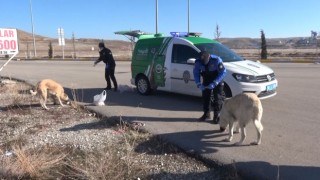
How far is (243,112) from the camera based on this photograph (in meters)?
7.02

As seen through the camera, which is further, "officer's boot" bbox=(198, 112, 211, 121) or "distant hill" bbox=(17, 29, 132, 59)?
"distant hill" bbox=(17, 29, 132, 59)

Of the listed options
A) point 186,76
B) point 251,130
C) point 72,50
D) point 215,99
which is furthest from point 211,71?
point 72,50

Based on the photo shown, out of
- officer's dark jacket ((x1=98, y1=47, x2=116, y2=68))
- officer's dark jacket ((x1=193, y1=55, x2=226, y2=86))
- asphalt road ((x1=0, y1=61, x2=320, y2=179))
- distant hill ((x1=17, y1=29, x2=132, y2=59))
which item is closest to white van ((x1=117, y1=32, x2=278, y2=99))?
asphalt road ((x1=0, y1=61, x2=320, y2=179))

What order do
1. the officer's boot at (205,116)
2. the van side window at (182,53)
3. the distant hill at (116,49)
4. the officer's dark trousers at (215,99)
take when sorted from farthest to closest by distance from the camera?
the distant hill at (116,49)
the van side window at (182,53)
the officer's boot at (205,116)
the officer's dark trousers at (215,99)

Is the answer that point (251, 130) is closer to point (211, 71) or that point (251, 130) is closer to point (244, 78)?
point (211, 71)

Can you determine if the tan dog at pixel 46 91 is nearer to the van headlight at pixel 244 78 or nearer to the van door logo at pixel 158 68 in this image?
the van door logo at pixel 158 68

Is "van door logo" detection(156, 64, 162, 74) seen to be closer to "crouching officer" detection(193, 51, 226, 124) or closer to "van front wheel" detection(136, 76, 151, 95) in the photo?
"van front wheel" detection(136, 76, 151, 95)

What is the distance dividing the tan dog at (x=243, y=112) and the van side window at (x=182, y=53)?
4.07 meters

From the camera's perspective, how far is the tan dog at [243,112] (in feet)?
22.5

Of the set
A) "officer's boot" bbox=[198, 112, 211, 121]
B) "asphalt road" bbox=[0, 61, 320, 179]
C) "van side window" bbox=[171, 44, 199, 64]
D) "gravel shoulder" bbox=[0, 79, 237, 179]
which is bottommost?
"gravel shoulder" bbox=[0, 79, 237, 179]

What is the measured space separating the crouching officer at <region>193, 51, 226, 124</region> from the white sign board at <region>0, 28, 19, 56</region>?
33.0ft

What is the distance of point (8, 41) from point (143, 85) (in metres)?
6.48

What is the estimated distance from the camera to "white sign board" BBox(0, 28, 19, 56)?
52.4 feet

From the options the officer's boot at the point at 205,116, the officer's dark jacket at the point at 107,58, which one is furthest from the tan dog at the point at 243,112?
the officer's dark jacket at the point at 107,58
